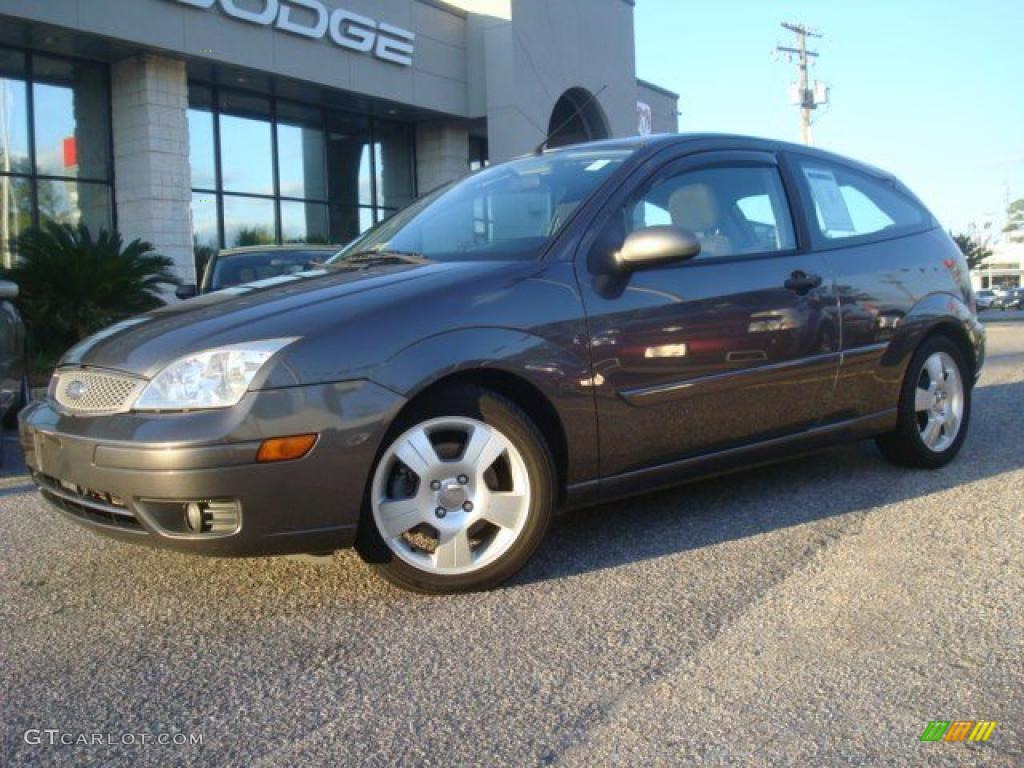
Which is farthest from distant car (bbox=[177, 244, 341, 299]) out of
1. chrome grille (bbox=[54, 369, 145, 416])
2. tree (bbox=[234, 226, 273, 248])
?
tree (bbox=[234, 226, 273, 248])

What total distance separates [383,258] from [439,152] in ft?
58.8

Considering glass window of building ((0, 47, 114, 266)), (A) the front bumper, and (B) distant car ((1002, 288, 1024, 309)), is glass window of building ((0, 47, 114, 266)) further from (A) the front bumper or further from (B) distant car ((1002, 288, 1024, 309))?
(B) distant car ((1002, 288, 1024, 309))

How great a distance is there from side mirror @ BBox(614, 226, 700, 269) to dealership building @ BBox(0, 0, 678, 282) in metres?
11.6

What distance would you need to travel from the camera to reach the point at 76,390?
320 centimetres

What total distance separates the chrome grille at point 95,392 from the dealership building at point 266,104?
1085 cm

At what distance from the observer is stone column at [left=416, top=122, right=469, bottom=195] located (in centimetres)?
2105

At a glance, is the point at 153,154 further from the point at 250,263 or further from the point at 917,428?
the point at 917,428

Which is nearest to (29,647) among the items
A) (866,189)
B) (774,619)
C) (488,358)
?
(488,358)

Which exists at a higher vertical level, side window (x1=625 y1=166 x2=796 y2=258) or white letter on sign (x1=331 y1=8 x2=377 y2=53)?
white letter on sign (x1=331 y1=8 x2=377 y2=53)

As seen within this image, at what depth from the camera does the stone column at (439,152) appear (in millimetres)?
21047

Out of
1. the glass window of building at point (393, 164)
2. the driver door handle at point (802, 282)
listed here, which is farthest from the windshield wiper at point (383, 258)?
the glass window of building at point (393, 164)

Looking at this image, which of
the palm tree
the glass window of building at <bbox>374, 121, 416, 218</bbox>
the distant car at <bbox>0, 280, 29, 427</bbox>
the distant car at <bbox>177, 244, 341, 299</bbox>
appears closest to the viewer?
the distant car at <bbox>0, 280, 29, 427</bbox>

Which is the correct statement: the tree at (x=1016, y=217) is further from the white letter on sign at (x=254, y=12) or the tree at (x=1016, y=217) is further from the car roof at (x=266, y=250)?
the car roof at (x=266, y=250)

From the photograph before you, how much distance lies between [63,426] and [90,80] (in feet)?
45.5
